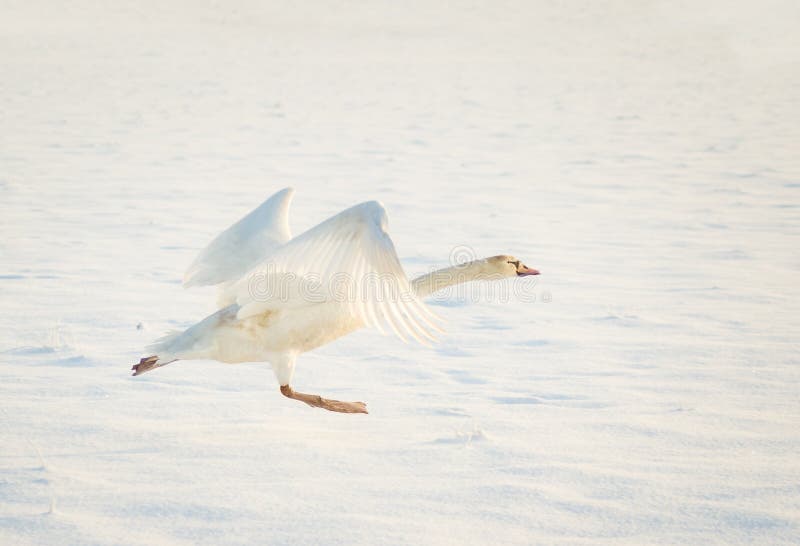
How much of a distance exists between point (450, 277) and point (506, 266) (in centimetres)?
45

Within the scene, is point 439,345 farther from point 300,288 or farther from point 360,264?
point 360,264

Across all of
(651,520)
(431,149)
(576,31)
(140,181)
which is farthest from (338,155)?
(576,31)

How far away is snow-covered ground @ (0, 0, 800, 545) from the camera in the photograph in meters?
3.81

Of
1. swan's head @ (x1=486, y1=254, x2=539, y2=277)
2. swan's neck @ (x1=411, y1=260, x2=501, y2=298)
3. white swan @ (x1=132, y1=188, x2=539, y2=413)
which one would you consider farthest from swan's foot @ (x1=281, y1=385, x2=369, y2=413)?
swan's head @ (x1=486, y1=254, x2=539, y2=277)

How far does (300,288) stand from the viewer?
4.55 meters

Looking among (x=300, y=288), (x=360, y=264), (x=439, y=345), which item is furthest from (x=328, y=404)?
(x=439, y=345)

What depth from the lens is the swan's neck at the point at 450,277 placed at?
199 inches

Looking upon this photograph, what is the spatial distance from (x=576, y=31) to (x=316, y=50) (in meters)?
11.6

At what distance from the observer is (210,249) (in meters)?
5.29

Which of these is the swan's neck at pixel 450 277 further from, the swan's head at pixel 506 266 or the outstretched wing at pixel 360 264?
the outstretched wing at pixel 360 264

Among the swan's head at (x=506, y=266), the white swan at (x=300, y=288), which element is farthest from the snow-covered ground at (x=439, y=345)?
the swan's head at (x=506, y=266)

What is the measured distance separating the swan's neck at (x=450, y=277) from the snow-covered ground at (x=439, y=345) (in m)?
0.56

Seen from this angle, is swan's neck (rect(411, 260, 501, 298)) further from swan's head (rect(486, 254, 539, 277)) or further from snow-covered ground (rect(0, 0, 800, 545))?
snow-covered ground (rect(0, 0, 800, 545))

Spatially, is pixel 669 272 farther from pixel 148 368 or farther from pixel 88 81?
pixel 88 81
